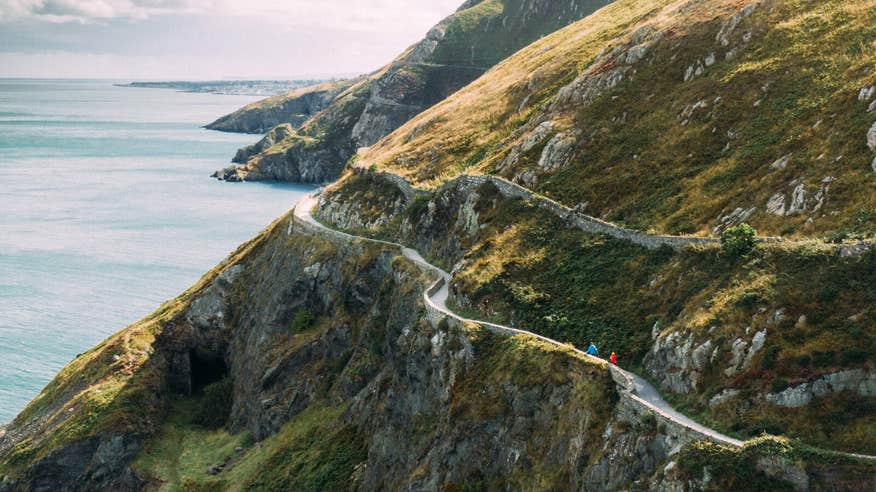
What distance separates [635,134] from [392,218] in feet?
102

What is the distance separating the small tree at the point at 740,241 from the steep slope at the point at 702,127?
242 cm

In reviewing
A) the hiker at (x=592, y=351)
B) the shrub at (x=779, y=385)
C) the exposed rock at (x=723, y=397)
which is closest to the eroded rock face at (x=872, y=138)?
the shrub at (x=779, y=385)

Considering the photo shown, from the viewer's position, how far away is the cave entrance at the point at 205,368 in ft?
330

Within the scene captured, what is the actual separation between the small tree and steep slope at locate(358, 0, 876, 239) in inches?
95.3

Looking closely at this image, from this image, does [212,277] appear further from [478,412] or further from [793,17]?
[793,17]

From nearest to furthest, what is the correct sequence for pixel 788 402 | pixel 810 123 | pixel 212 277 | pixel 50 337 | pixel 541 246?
pixel 788 402 → pixel 810 123 → pixel 541 246 → pixel 212 277 → pixel 50 337

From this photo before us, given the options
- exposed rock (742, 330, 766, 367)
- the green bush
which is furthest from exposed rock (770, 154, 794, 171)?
the green bush

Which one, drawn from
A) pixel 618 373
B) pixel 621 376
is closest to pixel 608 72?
pixel 618 373

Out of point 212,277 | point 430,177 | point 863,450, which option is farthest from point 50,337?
point 863,450

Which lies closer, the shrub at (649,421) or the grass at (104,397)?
the shrub at (649,421)

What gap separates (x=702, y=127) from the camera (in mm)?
70250

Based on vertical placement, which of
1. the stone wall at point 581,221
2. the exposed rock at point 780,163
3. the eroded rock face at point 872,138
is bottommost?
the stone wall at point 581,221

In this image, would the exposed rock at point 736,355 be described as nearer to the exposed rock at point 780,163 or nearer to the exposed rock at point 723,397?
the exposed rock at point 723,397

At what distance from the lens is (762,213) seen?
53.3 meters
